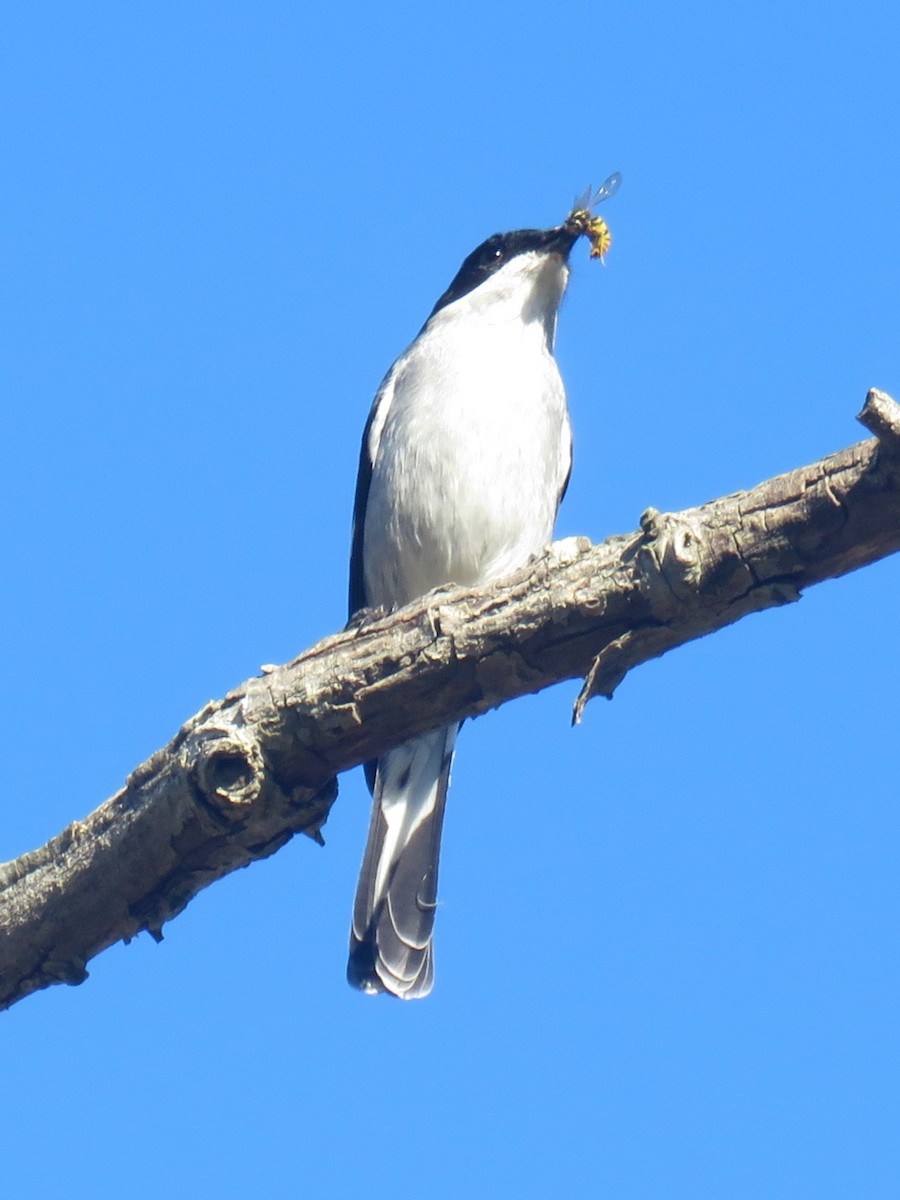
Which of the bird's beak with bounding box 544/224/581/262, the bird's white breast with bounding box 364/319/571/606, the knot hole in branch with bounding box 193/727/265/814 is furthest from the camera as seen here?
the bird's beak with bounding box 544/224/581/262

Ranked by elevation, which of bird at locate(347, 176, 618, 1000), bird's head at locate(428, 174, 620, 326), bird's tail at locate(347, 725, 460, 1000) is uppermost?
bird's head at locate(428, 174, 620, 326)

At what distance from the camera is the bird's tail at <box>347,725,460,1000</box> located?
5.36 m

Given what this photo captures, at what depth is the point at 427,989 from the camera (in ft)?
17.7

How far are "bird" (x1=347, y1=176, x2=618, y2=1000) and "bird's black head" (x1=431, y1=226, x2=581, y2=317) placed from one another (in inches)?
1.6

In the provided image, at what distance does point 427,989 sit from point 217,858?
1.56m

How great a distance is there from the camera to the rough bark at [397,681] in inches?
144

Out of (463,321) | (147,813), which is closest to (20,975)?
(147,813)

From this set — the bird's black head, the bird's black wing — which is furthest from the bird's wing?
the bird's black head

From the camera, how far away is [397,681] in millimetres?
4016

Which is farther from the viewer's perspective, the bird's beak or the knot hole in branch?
the bird's beak

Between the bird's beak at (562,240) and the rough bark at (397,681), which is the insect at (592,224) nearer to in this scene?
the bird's beak at (562,240)

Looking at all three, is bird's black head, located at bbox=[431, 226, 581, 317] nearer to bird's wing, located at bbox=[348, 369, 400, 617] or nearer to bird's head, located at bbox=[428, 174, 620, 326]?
bird's head, located at bbox=[428, 174, 620, 326]

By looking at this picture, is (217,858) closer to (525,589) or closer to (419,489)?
(525,589)

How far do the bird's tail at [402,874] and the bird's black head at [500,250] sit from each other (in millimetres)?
2476
